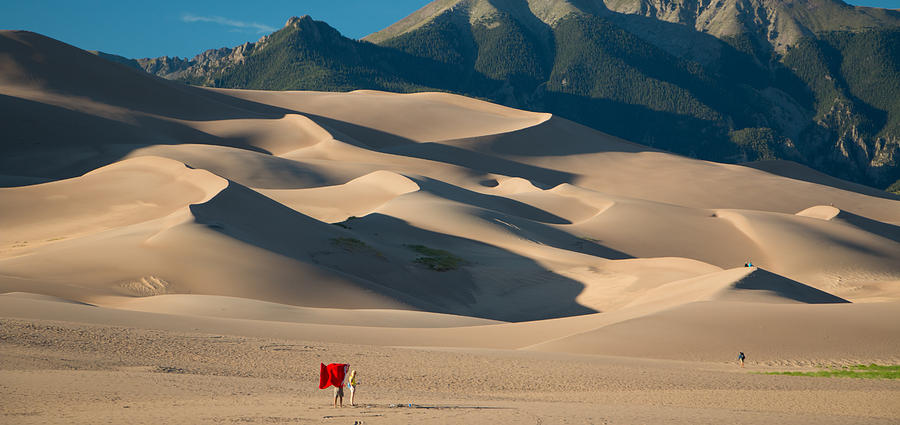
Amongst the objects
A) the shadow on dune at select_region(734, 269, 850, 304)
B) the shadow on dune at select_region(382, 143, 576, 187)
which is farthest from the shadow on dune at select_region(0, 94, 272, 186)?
the shadow on dune at select_region(734, 269, 850, 304)

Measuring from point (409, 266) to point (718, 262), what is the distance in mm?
23388

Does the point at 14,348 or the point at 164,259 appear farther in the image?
the point at 164,259

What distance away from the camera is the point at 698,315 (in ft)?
77.2

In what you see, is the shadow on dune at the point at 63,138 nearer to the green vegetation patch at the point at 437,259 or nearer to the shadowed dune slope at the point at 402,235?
the shadowed dune slope at the point at 402,235

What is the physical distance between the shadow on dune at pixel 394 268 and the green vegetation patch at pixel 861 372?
543 inches

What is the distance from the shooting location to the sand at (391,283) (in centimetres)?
1393

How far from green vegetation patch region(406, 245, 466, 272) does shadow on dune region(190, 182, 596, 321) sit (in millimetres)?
344

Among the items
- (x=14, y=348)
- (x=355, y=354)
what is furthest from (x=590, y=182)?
(x=14, y=348)

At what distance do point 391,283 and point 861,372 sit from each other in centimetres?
1900

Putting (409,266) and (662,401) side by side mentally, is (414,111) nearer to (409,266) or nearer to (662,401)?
(409,266)

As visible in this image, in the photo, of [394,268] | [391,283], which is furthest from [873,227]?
[391,283]

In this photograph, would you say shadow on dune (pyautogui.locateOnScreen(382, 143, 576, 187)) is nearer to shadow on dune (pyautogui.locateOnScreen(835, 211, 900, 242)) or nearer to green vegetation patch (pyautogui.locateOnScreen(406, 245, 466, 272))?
shadow on dune (pyautogui.locateOnScreen(835, 211, 900, 242))

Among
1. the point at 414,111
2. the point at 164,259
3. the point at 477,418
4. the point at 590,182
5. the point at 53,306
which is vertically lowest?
the point at 477,418

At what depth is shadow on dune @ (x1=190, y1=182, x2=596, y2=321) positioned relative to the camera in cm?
3219
